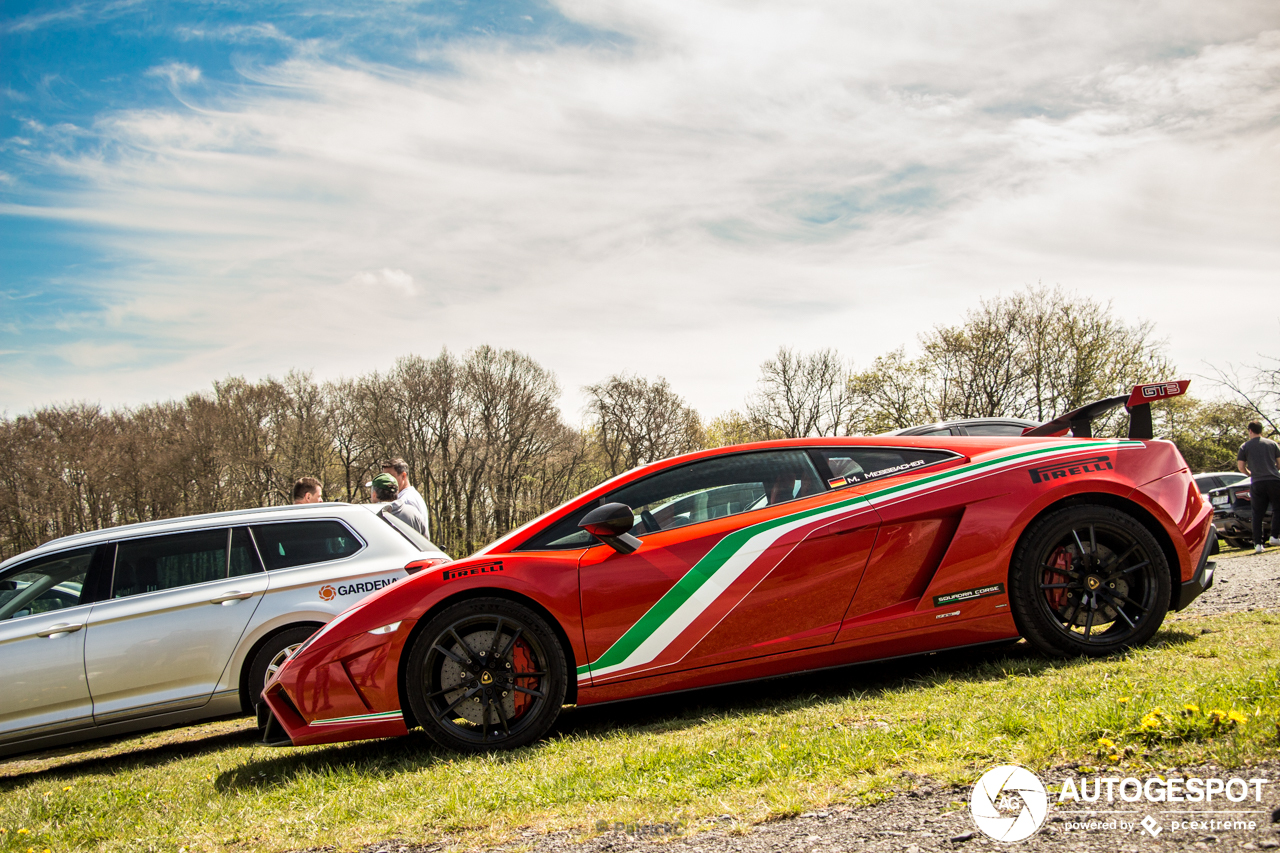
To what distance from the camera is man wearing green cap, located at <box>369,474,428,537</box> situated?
27.0 ft

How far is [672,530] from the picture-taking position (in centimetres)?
410

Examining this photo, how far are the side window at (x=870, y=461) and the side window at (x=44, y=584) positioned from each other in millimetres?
5289

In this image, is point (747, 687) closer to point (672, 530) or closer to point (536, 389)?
point (672, 530)

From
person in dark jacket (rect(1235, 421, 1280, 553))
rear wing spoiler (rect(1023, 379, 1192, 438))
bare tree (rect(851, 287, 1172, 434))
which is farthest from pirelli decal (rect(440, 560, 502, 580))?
bare tree (rect(851, 287, 1172, 434))

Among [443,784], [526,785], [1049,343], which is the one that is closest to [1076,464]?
[526,785]

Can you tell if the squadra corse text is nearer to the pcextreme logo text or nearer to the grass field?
the pcextreme logo text

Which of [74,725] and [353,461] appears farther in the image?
[353,461]

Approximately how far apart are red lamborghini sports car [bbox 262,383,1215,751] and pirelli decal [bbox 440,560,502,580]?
14mm

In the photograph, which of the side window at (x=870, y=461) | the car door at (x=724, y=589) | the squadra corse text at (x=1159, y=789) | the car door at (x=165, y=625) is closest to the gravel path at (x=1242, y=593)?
the side window at (x=870, y=461)

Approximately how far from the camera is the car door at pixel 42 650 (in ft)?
17.5

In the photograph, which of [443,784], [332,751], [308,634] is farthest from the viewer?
[308,634]

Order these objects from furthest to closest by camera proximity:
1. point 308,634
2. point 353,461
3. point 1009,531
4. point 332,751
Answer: point 353,461
point 308,634
point 332,751
point 1009,531

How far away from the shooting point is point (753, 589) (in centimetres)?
392

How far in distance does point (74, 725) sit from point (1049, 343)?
37.6m
